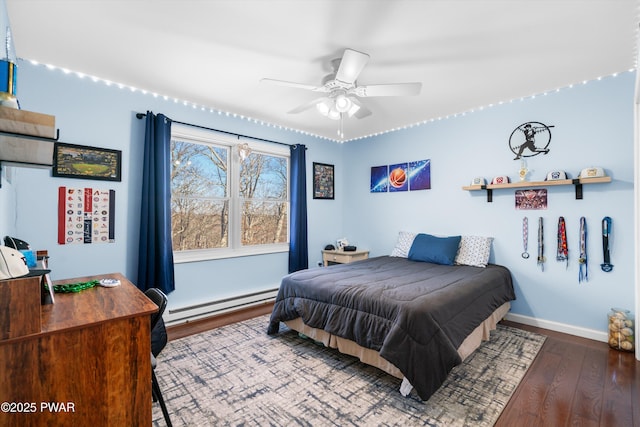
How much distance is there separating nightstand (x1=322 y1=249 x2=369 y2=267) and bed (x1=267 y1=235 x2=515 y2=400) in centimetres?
109

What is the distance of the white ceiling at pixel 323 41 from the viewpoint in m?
1.81

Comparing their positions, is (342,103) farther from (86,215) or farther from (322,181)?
(86,215)

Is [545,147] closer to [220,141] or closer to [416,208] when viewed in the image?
[416,208]

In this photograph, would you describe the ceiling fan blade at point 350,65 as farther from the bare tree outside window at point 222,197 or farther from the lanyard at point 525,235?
the lanyard at point 525,235

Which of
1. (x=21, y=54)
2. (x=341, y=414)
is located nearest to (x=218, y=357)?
(x=341, y=414)

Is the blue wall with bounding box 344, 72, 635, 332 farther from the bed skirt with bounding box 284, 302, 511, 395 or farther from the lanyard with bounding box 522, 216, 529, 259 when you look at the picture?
the bed skirt with bounding box 284, 302, 511, 395

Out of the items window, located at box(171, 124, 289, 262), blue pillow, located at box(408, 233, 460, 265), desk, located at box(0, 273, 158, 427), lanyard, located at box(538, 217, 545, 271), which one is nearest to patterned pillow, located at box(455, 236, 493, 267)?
blue pillow, located at box(408, 233, 460, 265)

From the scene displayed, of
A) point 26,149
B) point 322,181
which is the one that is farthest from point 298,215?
point 26,149

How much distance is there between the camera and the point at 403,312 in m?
2.01

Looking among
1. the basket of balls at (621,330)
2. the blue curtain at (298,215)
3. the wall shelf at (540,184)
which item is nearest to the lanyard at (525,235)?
the wall shelf at (540,184)

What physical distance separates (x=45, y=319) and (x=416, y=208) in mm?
3858

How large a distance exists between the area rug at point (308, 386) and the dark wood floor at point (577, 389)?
87mm

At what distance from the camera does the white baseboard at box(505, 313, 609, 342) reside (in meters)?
2.80

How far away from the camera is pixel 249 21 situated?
1.94 m
